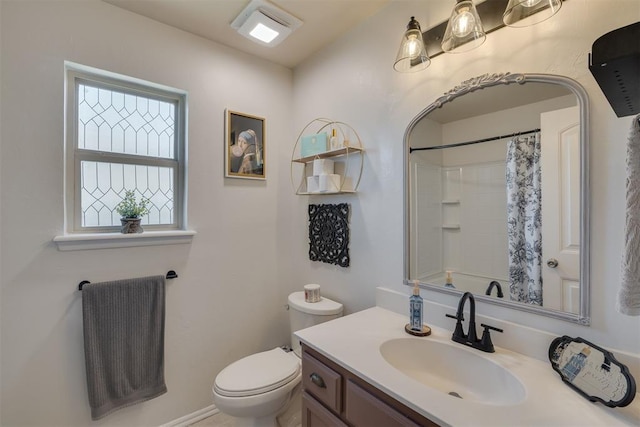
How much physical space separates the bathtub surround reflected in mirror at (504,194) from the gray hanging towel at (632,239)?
0.23m

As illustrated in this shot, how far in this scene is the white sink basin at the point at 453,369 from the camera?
97 cm

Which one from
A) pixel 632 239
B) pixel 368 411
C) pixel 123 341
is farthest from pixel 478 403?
pixel 123 341

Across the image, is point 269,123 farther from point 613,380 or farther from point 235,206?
point 613,380

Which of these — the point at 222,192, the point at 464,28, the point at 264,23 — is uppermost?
the point at 264,23

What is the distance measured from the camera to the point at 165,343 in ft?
5.68

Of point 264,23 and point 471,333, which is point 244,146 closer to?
point 264,23

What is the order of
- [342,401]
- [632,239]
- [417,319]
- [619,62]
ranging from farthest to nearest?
[417,319]
[342,401]
[632,239]
[619,62]

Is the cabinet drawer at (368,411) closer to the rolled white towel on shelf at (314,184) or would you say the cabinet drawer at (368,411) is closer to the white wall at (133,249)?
the rolled white towel on shelf at (314,184)

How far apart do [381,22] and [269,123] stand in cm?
98

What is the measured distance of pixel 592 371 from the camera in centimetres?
83

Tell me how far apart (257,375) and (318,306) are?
488mm

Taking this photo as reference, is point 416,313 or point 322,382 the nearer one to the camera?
point 322,382

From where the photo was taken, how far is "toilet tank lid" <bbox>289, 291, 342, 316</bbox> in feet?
5.54

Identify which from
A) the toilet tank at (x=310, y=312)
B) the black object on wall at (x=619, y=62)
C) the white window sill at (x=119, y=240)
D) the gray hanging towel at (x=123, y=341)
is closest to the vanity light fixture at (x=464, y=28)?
the black object on wall at (x=619, y=62)
